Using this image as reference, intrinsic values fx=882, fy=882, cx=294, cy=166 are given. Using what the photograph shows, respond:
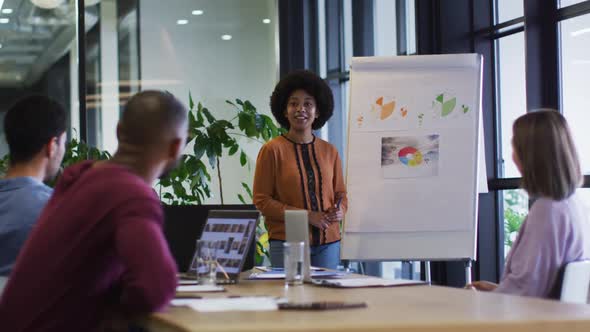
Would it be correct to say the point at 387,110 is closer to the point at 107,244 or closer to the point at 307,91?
the point at 307,91

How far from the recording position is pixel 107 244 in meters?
2.03

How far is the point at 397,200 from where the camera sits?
504 cm

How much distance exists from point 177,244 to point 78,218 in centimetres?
156

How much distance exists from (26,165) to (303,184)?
6.32ft

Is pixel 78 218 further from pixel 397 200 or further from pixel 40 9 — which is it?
pixel 40 9

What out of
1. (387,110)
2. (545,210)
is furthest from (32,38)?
(545,210)

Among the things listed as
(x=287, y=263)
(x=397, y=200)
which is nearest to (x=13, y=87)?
(x=397, y=200)

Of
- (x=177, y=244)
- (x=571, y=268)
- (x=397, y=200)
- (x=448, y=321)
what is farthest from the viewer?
(x=397, y=200)

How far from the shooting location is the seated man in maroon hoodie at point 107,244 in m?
1.93

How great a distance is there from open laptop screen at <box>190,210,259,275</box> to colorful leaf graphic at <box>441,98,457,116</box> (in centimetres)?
212

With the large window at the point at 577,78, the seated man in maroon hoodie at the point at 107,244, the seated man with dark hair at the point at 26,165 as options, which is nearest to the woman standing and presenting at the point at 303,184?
the large window at the point at 577,78

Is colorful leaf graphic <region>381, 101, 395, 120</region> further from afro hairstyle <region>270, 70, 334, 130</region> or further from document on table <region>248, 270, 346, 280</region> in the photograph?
document on table <region>248, 270, 346, 280</region>

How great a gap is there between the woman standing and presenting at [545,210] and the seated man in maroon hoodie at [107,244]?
1127 mm

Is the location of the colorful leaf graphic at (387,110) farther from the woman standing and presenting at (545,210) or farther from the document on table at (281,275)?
the woman standing and presenting at (545,210)
